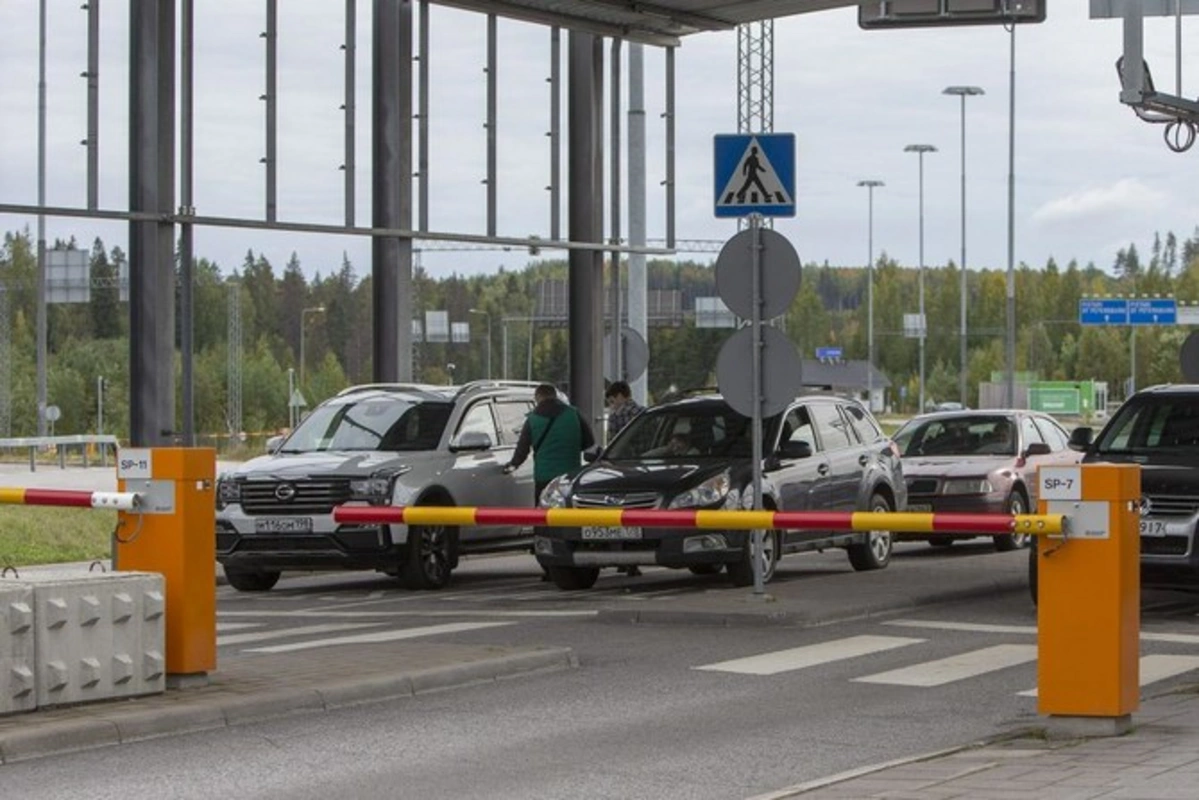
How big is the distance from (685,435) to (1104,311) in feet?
236

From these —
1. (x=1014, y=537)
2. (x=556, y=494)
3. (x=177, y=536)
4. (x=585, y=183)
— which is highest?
(x=585, y=183)

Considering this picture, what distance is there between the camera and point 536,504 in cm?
2262

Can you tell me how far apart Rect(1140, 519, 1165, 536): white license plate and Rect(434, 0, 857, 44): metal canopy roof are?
11672 millimetres

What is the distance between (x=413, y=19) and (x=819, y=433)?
8.92 meters

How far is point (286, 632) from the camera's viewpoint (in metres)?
16.8

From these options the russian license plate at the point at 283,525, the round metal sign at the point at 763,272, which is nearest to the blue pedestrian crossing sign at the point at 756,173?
the round metal sign at the point at 763,272

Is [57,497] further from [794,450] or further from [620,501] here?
[794,450]

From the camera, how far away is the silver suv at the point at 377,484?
21188mm

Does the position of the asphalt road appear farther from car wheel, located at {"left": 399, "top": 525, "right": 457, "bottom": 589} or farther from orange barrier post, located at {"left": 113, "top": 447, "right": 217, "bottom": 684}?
car wheel, located at {"left": 399, "top": 525, "right": 457, "bottom": 589}

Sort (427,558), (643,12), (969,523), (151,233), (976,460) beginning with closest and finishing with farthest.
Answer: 1. (969,523)
2. (427,558)
3. (151,233)
4. (976,460)
5. (643,12)

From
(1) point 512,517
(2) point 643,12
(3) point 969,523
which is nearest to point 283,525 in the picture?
(1) point 512,517

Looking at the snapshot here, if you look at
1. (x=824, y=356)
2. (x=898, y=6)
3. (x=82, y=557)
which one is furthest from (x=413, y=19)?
(x=824, y=356)

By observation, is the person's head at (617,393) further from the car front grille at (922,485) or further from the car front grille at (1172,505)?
the car front grille at (1172,505)

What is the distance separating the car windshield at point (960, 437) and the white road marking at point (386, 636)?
12987mm
